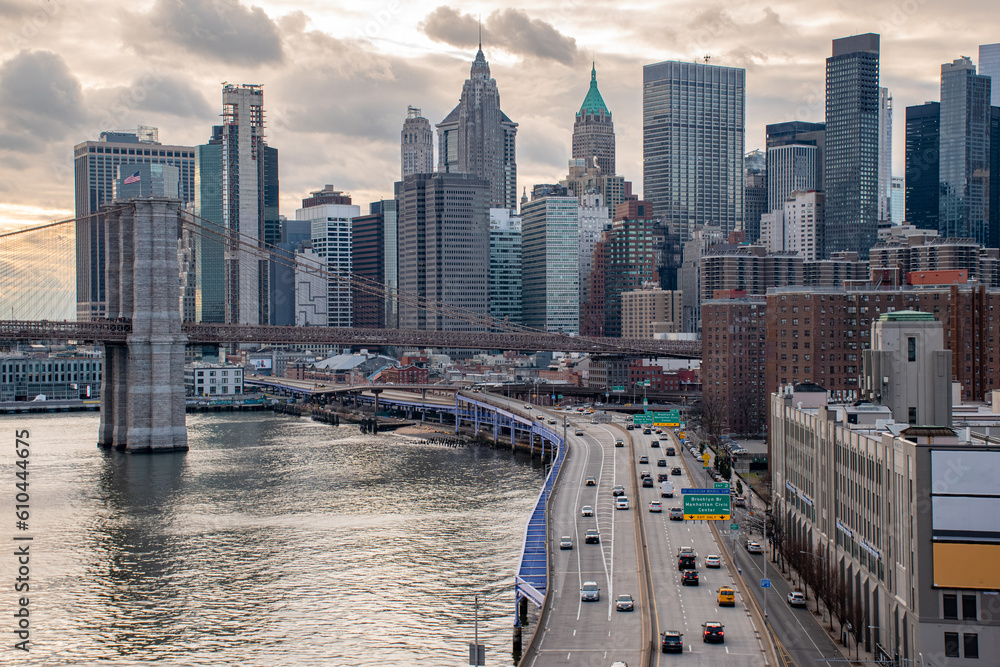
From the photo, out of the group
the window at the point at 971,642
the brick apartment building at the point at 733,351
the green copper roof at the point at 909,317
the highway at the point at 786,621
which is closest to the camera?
the window at the point at 971,642

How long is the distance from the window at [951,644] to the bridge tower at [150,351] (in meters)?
61.6

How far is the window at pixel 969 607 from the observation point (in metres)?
29.0

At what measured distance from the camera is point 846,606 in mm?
34562

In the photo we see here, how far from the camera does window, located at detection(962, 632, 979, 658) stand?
2900cm

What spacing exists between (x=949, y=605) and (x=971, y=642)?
102 cm

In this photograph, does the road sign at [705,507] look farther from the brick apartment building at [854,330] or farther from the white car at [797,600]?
the brick apartment building at [854,330]

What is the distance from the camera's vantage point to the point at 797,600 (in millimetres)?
37250

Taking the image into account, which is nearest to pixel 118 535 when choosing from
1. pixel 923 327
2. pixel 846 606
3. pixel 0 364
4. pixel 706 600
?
pixel 706 600

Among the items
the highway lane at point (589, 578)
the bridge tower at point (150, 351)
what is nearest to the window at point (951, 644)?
the highway lane at point (589, 578)

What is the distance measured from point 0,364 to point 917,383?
11113cm

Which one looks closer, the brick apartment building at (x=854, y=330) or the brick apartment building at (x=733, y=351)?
the brick apartment building at (x=854, y=330)

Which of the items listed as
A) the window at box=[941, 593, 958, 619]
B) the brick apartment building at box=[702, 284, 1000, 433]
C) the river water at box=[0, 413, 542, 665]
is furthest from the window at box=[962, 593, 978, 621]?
the brick apartment building at box=[702, 284, 1000, 433]

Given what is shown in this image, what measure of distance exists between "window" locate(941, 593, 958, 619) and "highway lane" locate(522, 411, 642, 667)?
25.5 ft

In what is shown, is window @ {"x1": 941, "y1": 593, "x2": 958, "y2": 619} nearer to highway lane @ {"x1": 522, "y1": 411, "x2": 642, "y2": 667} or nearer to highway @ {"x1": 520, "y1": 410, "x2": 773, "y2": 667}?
highway @ {"x1": 520, "y1": 410, "x2": 773, "y2": 667}
